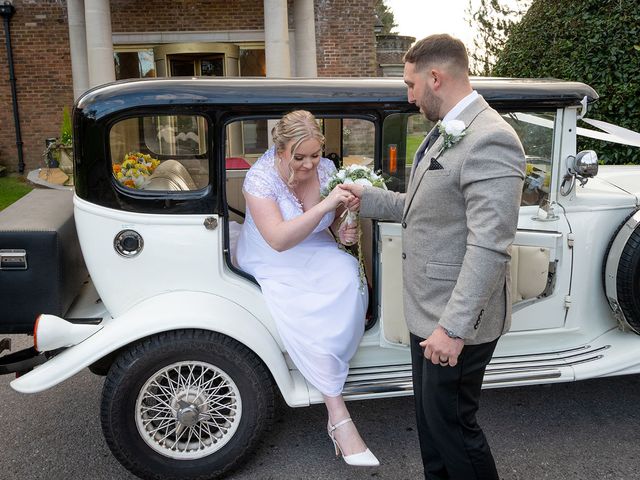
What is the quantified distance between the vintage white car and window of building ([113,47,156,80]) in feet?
37.3

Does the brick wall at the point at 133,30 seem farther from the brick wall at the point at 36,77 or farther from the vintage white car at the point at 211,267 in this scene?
the vintage white car at the point at 211,267

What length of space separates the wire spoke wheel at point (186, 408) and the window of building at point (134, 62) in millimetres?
11902

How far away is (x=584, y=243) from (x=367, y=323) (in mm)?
1228

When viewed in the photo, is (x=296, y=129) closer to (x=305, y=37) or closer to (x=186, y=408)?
(x=186, y=408)

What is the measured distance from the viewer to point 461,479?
244cm

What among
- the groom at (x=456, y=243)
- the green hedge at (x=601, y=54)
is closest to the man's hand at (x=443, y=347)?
the groom at (x=456, y=243)

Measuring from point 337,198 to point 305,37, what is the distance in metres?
10.9

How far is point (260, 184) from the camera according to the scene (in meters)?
3.12

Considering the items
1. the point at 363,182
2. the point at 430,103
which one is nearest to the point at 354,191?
the point at 363,182

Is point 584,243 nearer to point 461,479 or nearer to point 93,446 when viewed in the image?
point 461,479

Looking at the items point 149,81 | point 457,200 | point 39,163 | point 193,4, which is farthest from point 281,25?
point 457,200

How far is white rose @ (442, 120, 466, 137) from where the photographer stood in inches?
85.7

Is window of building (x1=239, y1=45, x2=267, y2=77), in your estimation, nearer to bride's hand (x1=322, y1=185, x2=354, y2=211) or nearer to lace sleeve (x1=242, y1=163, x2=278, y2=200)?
lace sleeve (x1=242, y1=163, x2=278, y2=200)

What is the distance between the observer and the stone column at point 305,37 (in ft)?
42.6
